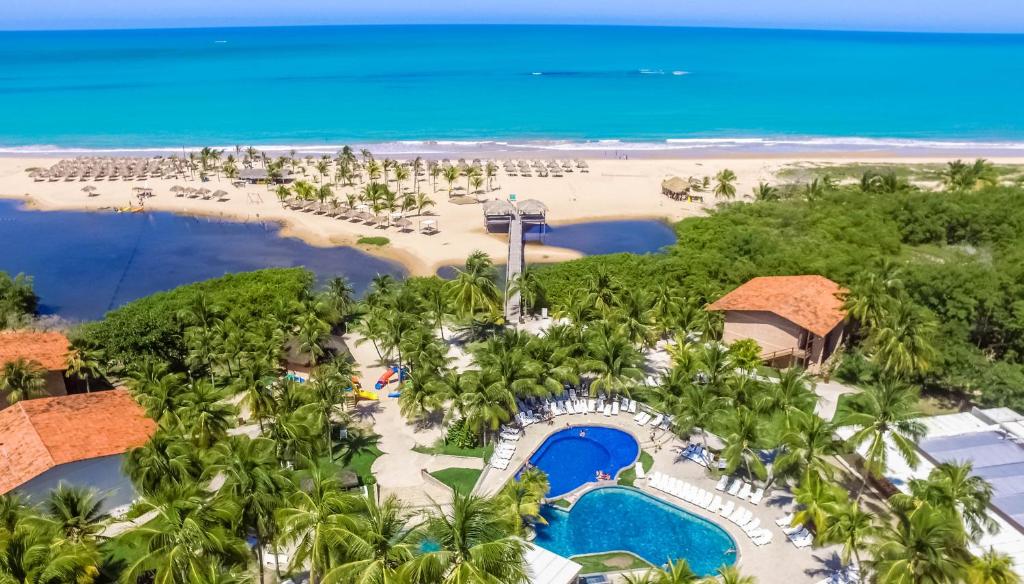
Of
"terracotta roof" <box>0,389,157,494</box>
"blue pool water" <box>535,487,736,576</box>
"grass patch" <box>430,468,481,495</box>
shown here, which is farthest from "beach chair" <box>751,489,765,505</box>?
"terracotta roof" <box>0,389,157,494</box>

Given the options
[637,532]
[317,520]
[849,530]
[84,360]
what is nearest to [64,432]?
[84,360]

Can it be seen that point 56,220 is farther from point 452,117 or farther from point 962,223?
point 962,223

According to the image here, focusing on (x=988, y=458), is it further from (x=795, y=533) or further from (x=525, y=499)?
(x=525, y=499)

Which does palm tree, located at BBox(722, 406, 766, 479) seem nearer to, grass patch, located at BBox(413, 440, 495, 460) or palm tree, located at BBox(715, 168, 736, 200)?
grass patch, located at BBox(413, 440, 495, 460)

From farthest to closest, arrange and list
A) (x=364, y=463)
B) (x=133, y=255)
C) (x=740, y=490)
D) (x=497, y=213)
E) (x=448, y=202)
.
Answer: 1. (x=448, y=202)
2. (x=497, y=213)
3. (x=133, y=255)
4. (x=364, y=463)
5. (x=740, y=490)

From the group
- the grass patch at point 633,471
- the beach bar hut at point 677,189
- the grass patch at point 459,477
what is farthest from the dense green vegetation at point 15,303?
the beach bar hut at point 677,189

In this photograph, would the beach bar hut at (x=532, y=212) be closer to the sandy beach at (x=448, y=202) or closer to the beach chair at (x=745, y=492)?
the sandy beach at (x=448, y=202)
